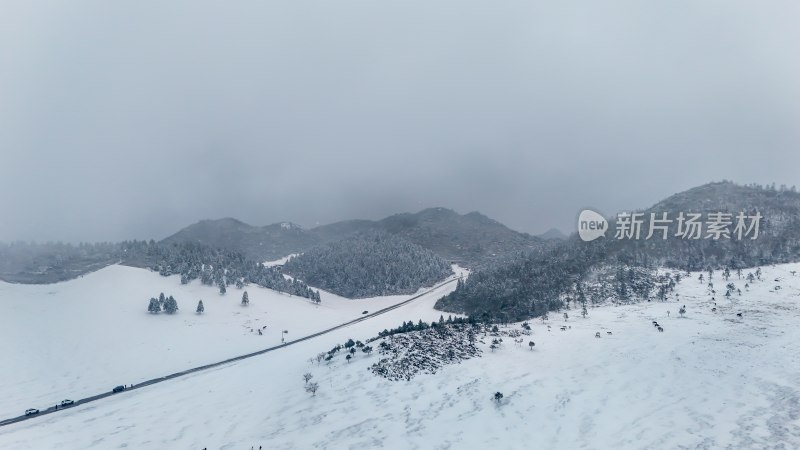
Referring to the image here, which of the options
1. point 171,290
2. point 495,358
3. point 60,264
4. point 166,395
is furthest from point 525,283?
point 60,264

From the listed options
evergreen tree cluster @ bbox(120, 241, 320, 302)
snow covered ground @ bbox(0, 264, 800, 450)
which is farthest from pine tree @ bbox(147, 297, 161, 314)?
snow covered ground @ bbox(0, 264, 800, 450)

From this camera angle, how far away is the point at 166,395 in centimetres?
6612

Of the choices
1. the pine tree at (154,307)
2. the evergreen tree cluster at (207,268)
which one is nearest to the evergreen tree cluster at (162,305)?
the pine tree at (154,307)

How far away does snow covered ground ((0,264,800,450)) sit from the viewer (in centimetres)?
3922

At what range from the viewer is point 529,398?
44969 millimetres

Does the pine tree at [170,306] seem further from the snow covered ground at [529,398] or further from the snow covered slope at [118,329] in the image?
the snow covered ground at [529,398]

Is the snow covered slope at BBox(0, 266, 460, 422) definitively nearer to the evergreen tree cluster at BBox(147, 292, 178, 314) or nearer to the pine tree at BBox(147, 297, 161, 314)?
the evergreen tree cluster at BBox(147, 292, 178, 314)

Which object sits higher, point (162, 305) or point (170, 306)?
point (162, 305)

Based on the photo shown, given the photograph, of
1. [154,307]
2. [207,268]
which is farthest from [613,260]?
[207,268]

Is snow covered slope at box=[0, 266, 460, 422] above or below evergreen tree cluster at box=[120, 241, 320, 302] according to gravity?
below

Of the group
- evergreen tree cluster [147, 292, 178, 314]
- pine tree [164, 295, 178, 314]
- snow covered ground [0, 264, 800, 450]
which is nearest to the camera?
snow covered ground [0, 264, 800, 450]

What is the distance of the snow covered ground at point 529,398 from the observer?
39.2 meters

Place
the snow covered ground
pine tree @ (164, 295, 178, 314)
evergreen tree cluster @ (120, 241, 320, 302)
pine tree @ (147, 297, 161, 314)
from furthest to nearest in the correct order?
evergreen tree cluster @ (120, 241, 320, 302), pine tree @ (164, 295, 178, 314), pine tree @ (147, 297, 161, 314), the snow covered ground

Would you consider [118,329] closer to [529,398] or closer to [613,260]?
[529,398]
